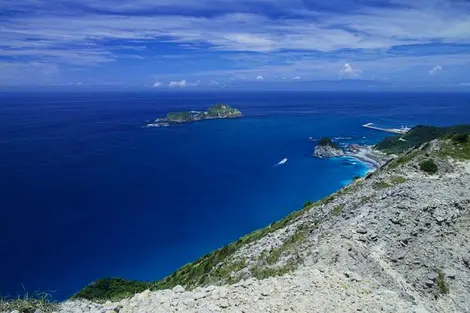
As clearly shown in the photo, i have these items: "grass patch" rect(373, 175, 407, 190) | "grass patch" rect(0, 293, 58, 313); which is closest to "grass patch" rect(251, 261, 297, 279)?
"grass patch" rect(0, 293, 58, 313)

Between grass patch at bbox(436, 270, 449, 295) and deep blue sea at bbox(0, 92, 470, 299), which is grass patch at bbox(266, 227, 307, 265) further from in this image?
deep blue sea at bbox(0, 92, 470, 299)

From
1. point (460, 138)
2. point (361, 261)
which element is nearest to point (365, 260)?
point (361, 261)

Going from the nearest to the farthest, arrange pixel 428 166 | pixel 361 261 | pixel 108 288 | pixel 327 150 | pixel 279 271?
1. pixel 279 271
2. pixel 361 261
3. pixel 428 166
4. pixel 108 288
5. pixel 327 150

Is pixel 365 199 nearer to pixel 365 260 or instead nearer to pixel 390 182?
pixel 390 182

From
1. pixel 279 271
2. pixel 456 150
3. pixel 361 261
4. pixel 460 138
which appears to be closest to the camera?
pixel 279 271

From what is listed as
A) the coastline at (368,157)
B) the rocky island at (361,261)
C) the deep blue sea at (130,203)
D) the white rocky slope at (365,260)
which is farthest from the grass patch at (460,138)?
the coastline at (368,157)

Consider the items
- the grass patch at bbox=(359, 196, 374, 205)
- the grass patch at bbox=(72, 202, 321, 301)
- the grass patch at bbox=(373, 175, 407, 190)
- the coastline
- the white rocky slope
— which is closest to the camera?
the white rocky slope
